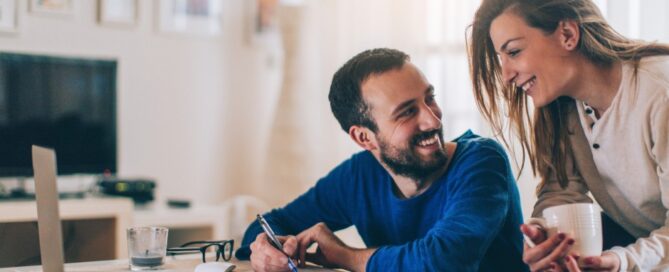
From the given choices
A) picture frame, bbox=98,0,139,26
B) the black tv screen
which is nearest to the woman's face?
the black tv screen

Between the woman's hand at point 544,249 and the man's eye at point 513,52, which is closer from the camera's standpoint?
the woman's hand at point 544,249

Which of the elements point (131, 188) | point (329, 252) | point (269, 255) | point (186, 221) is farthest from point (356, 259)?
point (131, 188)

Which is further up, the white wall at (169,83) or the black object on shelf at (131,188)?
the white wall at (169,83)

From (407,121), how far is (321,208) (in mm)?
380

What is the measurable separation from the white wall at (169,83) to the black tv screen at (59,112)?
0.42 ft

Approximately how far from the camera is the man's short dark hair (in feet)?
5.90

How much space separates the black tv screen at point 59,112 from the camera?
343cm

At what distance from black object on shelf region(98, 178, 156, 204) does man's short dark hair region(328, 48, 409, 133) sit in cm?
198

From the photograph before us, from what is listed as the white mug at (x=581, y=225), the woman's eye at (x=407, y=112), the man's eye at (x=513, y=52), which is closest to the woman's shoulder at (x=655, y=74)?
the man's eye at (x=513, y=52)

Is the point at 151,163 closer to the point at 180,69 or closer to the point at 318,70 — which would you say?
the point at 180,69

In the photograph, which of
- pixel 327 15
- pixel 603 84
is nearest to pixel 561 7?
pixel 603 84

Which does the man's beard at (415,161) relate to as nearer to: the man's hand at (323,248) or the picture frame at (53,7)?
the man's hand at (323,248)

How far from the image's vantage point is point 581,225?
4.44 feet

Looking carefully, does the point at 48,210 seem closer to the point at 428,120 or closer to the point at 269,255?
the point at 269,255
